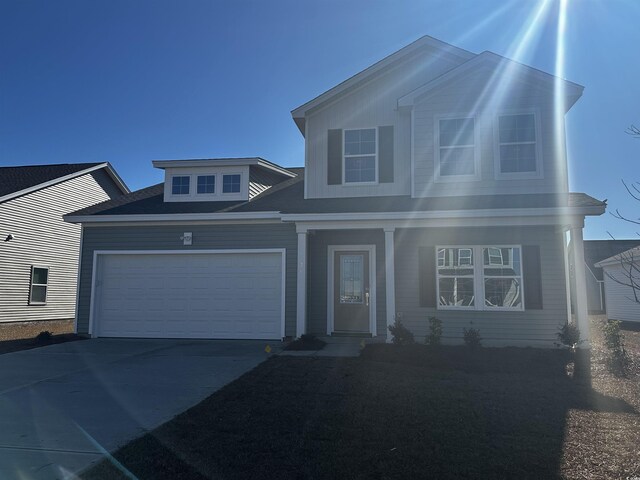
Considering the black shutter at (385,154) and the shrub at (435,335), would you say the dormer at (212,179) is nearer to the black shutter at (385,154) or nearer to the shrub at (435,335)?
the black shutter at (385,154)

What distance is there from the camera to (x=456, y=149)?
34.8 feet

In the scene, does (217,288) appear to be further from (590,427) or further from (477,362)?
(590,427)

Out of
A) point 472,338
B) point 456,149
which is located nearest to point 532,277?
point 472,338

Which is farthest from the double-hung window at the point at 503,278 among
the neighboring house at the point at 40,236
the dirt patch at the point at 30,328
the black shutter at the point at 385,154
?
the neighboring house at the point at 40,236

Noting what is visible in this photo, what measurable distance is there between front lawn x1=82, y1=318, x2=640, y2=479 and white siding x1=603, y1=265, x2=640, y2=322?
46.2 ft

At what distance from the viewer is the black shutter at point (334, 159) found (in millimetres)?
11405

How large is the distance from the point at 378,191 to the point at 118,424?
7785mm

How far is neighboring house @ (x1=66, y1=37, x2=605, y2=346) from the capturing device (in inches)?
388

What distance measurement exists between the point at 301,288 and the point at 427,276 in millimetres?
2726

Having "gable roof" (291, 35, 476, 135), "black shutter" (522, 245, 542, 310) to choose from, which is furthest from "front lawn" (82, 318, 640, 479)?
"gable roof" (291, 35, 476, 135)

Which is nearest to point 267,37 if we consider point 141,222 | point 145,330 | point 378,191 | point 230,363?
point 378,191

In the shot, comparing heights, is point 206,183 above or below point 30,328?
above

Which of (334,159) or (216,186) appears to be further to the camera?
(216,186)

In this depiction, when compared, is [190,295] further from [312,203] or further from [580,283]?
[580,283]
